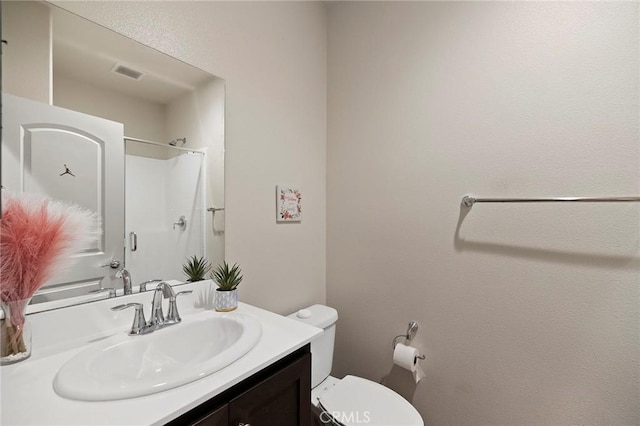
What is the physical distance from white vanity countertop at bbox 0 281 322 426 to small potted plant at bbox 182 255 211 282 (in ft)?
0.39

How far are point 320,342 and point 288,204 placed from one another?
716mm

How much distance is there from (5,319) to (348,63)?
1.82 metres

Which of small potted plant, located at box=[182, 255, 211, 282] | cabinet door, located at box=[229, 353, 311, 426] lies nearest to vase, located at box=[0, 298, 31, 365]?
small potted plant, located at box=[182, 255, 211, 282]

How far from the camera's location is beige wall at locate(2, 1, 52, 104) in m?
0.88

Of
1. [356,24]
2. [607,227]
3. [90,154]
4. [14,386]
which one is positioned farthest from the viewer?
[356,24]

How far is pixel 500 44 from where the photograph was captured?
4.42 ft

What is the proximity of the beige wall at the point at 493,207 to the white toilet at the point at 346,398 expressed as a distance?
0.26 metres

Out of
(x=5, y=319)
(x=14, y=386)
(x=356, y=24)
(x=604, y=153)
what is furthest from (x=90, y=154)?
(x=604, y=153)

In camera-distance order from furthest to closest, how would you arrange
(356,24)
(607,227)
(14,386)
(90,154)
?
1. (356,24)
2. (607,227)
3. (90,154)
4. (14,386)

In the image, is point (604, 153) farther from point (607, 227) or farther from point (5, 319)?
point (5, 319)

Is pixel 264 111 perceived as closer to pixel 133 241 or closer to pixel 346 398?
pixel 133 241

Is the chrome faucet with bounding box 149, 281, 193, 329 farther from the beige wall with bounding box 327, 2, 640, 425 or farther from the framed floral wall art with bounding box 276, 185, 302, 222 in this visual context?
the beige wall with bounding box 327, 2, 640, 425

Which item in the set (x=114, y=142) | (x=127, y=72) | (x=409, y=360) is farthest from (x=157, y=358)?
(x=409, y=360)

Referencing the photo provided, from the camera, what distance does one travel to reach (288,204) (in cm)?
166
